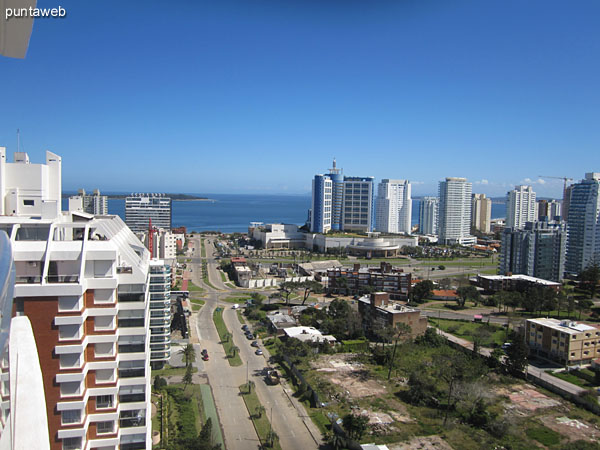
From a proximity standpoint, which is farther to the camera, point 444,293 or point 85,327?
point 444,293

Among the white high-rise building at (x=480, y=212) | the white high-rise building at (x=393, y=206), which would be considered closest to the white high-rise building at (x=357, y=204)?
the white high-rise building at (x=393, y=206)

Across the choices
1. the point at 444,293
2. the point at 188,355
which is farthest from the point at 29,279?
the point at 444,293

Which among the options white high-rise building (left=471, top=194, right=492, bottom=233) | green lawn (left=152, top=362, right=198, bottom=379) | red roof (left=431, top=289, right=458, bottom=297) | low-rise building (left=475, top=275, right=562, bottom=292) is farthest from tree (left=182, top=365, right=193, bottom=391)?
white high-rise building (left=471, top=194, right=492, bottom=233)

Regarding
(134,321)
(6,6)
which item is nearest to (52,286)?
(134,321)

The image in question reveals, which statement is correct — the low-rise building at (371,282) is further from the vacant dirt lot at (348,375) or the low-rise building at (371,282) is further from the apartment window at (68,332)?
the apartment window at (68,332)

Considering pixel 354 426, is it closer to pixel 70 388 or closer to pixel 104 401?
pixel 104 401

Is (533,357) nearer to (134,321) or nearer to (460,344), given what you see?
(460,344)

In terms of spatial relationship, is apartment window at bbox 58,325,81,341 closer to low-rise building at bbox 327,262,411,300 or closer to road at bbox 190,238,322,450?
road at bbox 190,238,322,450
